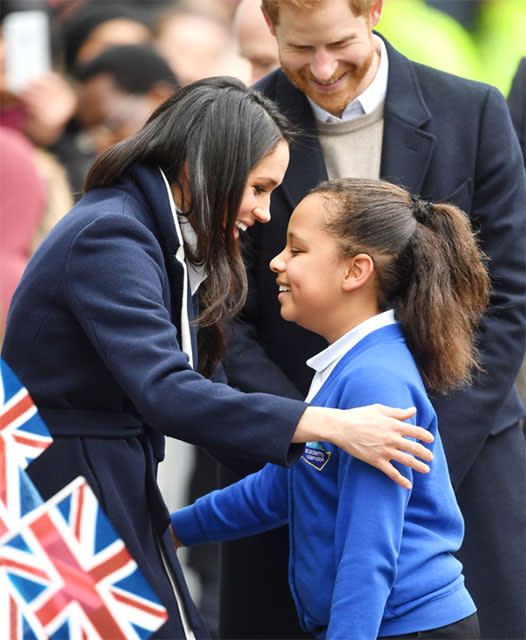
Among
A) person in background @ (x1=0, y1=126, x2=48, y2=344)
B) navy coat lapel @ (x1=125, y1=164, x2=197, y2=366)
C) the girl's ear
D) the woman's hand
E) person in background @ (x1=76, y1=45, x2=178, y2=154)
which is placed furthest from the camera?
person in background @ (x1=76, y1=45, x2=178, y2=154)

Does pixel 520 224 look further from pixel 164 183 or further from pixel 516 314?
pixel 164 183

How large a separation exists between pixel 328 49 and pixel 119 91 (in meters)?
2.54

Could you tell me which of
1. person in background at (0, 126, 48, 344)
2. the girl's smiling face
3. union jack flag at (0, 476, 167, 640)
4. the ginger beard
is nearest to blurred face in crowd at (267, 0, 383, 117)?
the ginger beard

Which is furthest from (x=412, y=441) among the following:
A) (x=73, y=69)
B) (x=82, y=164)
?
(x=73, y=69)

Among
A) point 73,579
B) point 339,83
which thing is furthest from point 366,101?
point 73,579

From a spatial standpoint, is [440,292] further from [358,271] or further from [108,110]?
[108,110]

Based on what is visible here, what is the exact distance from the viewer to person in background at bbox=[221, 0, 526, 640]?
292 cm

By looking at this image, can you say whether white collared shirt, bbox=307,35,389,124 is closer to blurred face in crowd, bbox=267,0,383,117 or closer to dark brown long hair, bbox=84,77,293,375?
blurred face in crowd, bbox=267,0,383,117

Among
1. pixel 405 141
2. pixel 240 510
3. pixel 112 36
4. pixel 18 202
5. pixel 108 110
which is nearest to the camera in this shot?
pixel 240 510

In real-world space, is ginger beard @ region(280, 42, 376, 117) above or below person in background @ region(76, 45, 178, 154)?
above

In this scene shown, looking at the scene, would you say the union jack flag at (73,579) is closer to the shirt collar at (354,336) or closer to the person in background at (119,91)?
the shirt collar at (354,336)

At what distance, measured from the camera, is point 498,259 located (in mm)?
2961

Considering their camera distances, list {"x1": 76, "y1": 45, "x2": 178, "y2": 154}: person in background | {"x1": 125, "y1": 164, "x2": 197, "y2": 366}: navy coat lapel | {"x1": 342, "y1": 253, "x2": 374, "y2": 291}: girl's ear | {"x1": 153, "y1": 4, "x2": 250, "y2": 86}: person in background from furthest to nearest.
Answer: {"x1": 153, "y1": 4, "x2": 250, "y2": 86}: person in background < {"x1": 76, "y1": 45, "x2": 178, "y2": 154}: person in background < {"x1": 342, "y1": 253, "x2": 374, "y2": 291}: girl's ear < {"x1": 125, "y1": 164, "x2": 197, "y2": 366}: navy coat lapel

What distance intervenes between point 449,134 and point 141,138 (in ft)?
2.65
